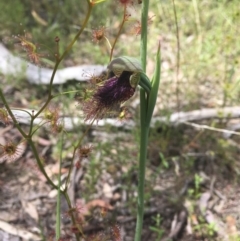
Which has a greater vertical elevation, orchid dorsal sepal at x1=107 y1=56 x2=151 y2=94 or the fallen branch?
the fallen branch

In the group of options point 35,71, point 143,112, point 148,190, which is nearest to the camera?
point 143,112

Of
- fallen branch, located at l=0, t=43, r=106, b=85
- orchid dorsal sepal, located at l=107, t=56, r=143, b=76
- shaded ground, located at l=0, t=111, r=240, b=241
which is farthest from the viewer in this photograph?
fallen branch, located at l=0, t=43, r=106, b=85

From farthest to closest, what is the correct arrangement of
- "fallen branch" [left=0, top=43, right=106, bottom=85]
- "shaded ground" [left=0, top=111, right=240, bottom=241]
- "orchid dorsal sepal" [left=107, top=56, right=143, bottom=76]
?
1. "fallen branch" [left=0, top=43, right=106, bottom=85]
2. "shaded ground" [left=0, top=111, right=240, bottom=241]
3. "orchid dorsal sepal" [left=107, top=56, right=143, bottom=76]

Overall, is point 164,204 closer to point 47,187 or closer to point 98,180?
point 98,180

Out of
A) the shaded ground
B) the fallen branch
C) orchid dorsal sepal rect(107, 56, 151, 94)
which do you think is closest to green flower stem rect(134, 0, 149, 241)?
orchid dorsal sepal rect(107, 56, 151, 94)

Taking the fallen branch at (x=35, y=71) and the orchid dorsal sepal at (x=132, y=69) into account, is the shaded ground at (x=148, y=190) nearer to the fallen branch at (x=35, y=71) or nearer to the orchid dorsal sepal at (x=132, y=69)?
the fallen branch at (x=35, y=71)

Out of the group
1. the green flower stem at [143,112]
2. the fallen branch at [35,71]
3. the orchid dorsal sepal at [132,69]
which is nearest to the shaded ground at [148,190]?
the fallen branch at [35,71]

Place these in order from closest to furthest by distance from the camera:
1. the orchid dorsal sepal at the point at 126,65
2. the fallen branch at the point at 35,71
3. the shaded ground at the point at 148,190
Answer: the orchid dorsal sepal at the point at 126,65 < the shaded ground at the point at 148,190 < the fallen branch at the point at 35,71

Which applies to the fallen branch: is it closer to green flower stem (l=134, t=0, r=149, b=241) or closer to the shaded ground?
the shaded ground

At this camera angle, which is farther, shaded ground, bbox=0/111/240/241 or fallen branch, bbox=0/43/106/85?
fallen branch, bbox=0/43/106/85

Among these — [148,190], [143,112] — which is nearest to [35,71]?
[148,190]

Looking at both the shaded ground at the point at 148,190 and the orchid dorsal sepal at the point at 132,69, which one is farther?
the shaded ground at the point at 148,190

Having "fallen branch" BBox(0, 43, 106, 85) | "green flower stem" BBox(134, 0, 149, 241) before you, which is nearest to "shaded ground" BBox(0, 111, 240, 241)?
"fallen branch" BBox(0, 43, 106, 85)

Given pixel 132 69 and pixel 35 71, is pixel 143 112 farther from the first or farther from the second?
pixel 35 71
